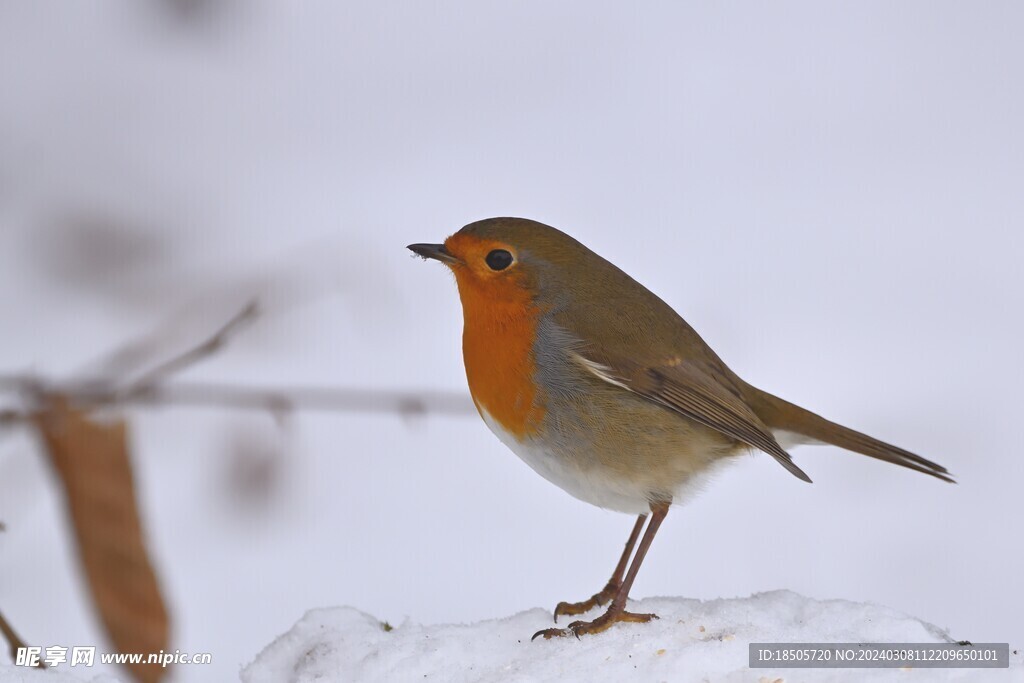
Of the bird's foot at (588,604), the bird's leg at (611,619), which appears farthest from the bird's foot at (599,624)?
the bird's foot at (588,604)

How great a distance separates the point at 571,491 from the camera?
2842mm

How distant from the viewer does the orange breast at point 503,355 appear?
275 centimetres

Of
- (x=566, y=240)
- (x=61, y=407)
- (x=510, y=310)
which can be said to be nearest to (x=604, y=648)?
(x=510, y=310)

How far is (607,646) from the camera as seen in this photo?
2533 mm

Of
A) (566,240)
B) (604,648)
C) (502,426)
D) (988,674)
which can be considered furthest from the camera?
(566,240)

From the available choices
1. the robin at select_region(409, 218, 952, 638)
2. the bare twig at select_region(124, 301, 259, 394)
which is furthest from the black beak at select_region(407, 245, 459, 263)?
the bare twig at select_region(124, 301, 259, 394)

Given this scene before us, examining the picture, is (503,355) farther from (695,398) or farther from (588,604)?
(588,604)

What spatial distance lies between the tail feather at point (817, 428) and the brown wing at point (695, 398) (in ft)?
0.65

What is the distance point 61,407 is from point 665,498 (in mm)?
1479

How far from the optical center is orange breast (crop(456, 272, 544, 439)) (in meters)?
2.75

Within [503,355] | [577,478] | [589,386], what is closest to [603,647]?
[577,478]

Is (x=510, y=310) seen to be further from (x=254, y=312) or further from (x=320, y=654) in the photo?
(x=320, y=654)

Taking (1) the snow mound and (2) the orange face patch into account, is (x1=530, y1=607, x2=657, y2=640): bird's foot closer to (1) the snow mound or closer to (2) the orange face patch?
(1) the snow mound

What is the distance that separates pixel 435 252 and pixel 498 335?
27 centimetres
